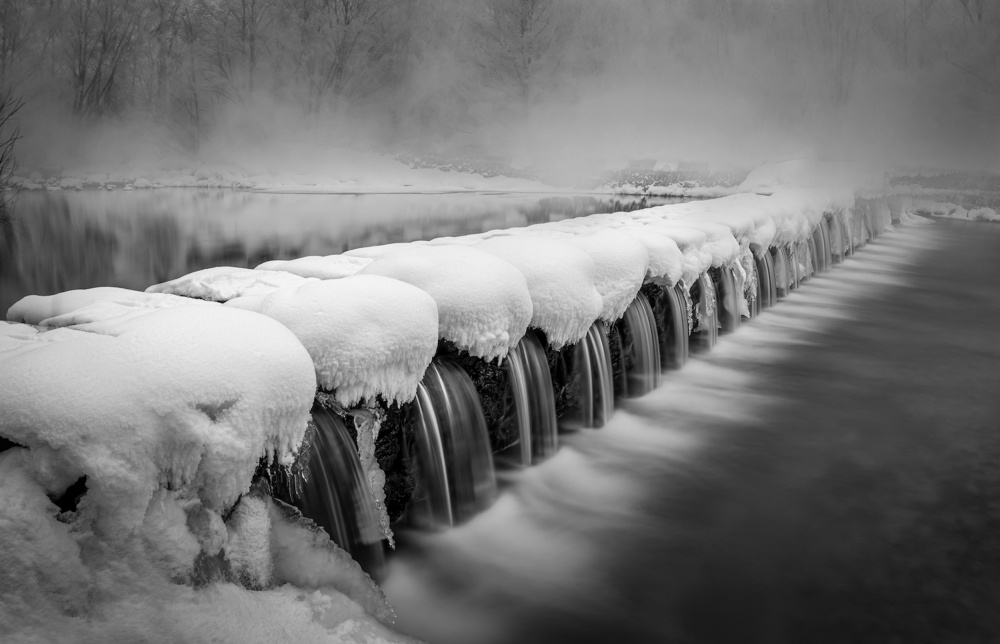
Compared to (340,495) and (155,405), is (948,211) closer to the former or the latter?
(340,495)

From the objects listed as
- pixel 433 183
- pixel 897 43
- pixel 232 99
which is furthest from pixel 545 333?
pixel 232 99

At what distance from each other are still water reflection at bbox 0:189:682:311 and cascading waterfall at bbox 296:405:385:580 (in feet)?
15.2

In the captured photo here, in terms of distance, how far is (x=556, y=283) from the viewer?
298 centimetres

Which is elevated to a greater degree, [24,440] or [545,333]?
[24,440]

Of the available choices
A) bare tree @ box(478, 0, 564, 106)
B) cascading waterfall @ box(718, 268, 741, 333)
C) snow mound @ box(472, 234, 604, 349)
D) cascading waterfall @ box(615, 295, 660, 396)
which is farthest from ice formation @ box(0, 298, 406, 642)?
bare tree @ box(478, 0, 564, 106)

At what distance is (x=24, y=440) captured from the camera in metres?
1.34

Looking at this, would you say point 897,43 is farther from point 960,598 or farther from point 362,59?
point 960,598

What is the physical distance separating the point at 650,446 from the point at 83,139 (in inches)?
923

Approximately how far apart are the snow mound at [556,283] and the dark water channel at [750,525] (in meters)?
0.56

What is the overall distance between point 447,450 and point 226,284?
1.05m

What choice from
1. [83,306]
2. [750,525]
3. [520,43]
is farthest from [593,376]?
[520,43]

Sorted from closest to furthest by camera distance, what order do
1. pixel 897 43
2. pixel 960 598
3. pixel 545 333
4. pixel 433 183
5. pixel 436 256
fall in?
pixel 960 598
pixel 436 256
pixel 545 333
pixel 897 43
pixel 433 183

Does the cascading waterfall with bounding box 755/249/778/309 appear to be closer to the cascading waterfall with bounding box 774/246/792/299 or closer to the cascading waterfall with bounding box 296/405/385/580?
the cascading waterfall with bounding box 774/246/792/299

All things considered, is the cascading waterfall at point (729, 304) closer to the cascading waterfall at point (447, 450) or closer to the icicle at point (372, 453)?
the cascading waterfall at point (447, 450)
